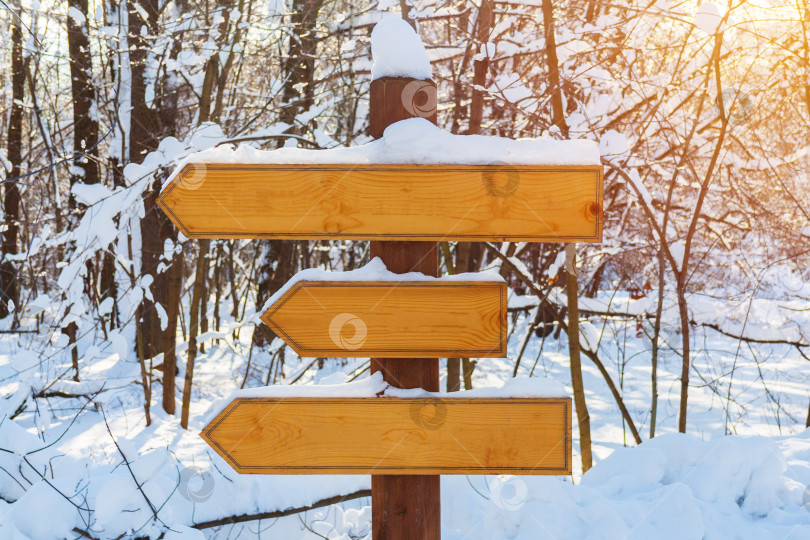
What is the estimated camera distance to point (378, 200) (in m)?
1.74

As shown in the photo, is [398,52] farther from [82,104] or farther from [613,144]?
[82,104]

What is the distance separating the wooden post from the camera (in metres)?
1.94

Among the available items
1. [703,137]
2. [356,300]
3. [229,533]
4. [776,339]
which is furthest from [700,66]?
[229,533]

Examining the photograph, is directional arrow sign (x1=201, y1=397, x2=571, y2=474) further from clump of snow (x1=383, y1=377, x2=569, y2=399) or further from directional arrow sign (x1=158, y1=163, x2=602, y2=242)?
directional arrow sign (x1=158, y1=163, x2=602, y2=242)

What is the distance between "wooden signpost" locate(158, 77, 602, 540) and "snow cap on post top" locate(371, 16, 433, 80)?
50 centimetres

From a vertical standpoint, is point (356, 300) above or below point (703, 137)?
below

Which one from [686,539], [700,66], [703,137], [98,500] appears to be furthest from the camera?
[703,137]

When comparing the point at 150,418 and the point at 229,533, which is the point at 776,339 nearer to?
the point at 229,533

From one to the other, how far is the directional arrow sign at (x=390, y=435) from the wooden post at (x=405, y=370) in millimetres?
149

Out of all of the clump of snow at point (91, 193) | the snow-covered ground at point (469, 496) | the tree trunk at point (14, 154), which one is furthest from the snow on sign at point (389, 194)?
the tree trunk at point (14, 154)

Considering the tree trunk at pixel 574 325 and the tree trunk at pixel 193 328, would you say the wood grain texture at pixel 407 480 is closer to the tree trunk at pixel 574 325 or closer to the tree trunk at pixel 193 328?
the tree trunk at pixel 574 325

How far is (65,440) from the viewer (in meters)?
5.21

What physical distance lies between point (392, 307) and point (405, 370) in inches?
9.0

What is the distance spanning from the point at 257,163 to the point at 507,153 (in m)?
0.67
